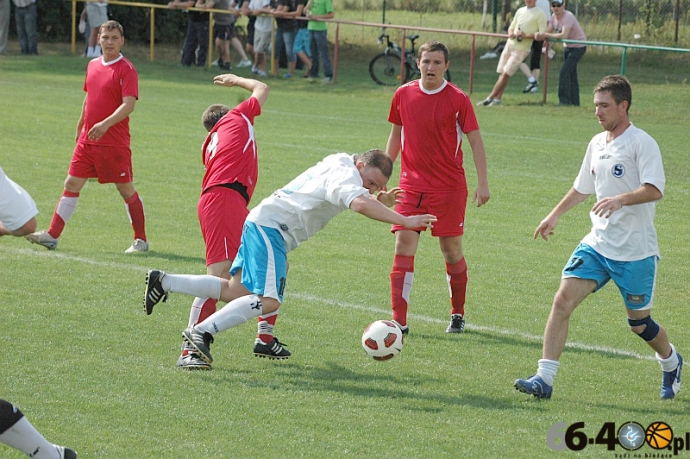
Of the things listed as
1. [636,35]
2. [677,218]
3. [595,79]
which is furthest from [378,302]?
[636,35]

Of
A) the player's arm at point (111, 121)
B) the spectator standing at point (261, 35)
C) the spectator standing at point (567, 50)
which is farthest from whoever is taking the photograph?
the spectator standing at point (261, 35)

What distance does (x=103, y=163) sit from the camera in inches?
387

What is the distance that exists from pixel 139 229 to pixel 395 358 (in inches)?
157

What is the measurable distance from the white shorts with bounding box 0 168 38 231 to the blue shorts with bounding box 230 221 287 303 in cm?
192

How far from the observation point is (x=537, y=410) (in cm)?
585

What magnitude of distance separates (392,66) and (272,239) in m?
19.7

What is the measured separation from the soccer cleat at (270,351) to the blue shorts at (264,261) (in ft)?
1.68

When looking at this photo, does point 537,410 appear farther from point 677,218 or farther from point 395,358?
point 677,218

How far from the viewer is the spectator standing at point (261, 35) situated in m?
25.2

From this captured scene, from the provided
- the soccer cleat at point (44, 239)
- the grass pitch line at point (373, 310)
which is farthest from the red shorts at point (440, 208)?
the soccer cleat at point (44, 239)

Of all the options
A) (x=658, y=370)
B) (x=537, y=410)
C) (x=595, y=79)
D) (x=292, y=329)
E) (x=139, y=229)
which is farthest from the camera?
(x=595, y=79)

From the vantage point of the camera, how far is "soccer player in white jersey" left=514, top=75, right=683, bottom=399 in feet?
19.5

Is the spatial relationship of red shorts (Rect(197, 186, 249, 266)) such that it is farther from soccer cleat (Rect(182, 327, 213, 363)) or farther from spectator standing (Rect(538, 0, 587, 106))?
spectator standing (Rect(538, 0, 587, 106))

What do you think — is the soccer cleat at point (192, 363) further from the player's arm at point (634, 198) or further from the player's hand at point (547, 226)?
the player's arm at point (634, 198)
